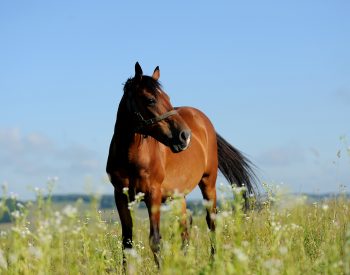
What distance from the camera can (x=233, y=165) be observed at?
38.6ft

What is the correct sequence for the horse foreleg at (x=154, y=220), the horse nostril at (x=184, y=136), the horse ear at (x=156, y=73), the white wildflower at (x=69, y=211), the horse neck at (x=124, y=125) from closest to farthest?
the white wildflower at (x=69, y=211), the horse foreleg at (x=154, y=220), the horse nostril at (x=184, y=136), the horse neck at (x=124, y=125), the horse ear at (x=156, y=73)

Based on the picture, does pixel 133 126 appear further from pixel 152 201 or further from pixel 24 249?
pixel 24 249

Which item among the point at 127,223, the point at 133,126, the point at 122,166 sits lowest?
the point at 127,223

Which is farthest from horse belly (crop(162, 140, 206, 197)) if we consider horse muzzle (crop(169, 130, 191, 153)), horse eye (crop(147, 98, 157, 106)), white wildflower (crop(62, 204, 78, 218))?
white wildflower (crop(62, 204, 78, 218))

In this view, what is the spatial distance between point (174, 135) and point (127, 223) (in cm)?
136

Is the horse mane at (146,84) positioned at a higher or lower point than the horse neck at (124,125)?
higher

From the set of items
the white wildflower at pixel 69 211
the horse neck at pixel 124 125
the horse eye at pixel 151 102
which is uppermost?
the horse eye at pixel 151 102

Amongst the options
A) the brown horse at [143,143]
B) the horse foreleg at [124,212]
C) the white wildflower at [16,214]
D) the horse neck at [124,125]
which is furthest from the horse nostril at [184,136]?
the white wildflower at [16,214]

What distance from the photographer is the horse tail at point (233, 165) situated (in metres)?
11.7

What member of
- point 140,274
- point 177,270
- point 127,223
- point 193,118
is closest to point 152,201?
point 127,223

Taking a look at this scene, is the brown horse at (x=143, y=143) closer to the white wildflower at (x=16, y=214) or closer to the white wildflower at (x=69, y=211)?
the white wildflower at (x=16, y=214)

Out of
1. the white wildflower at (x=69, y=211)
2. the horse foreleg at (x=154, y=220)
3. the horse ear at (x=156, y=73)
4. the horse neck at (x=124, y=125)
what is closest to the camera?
the white wildflower at (x=69, y=211)

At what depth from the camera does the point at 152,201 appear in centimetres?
779

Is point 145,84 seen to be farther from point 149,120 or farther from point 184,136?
point 184,136
